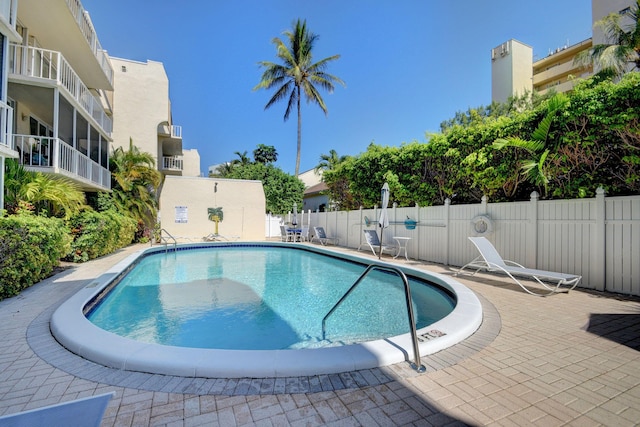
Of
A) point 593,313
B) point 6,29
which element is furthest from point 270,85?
point 593,313

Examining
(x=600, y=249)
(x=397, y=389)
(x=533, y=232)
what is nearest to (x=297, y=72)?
(x=533, y=232)

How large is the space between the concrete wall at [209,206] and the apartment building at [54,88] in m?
4.47

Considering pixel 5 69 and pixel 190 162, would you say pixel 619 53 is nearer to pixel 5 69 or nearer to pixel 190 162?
pixel 5 69

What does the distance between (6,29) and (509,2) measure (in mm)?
17832

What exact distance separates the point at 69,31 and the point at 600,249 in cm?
1628

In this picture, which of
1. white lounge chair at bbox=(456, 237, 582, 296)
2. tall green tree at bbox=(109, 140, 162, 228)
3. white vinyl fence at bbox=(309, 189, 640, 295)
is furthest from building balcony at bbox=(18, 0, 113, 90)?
white lounge chair at bbox=(456, 237, 582, 296)

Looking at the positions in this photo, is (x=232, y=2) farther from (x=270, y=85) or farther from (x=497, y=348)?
(x=497, y=348)

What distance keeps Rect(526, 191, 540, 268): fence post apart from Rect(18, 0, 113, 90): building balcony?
14.0 meters

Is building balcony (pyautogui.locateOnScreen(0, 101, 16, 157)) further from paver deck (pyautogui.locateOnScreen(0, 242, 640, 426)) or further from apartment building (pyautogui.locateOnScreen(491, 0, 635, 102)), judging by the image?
apartment building (pyautogui.locateOnScreen(491, 0, 635, 102))

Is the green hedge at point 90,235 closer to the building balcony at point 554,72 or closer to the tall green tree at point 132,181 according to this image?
the tall green tree at point 132,181

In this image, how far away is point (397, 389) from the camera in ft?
7.82

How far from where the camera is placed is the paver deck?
6.70 ft

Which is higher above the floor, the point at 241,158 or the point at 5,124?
the point at 241,158

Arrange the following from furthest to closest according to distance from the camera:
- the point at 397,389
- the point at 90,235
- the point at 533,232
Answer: the point at 90,235 → the point at 533,232 → the point at 397,389
